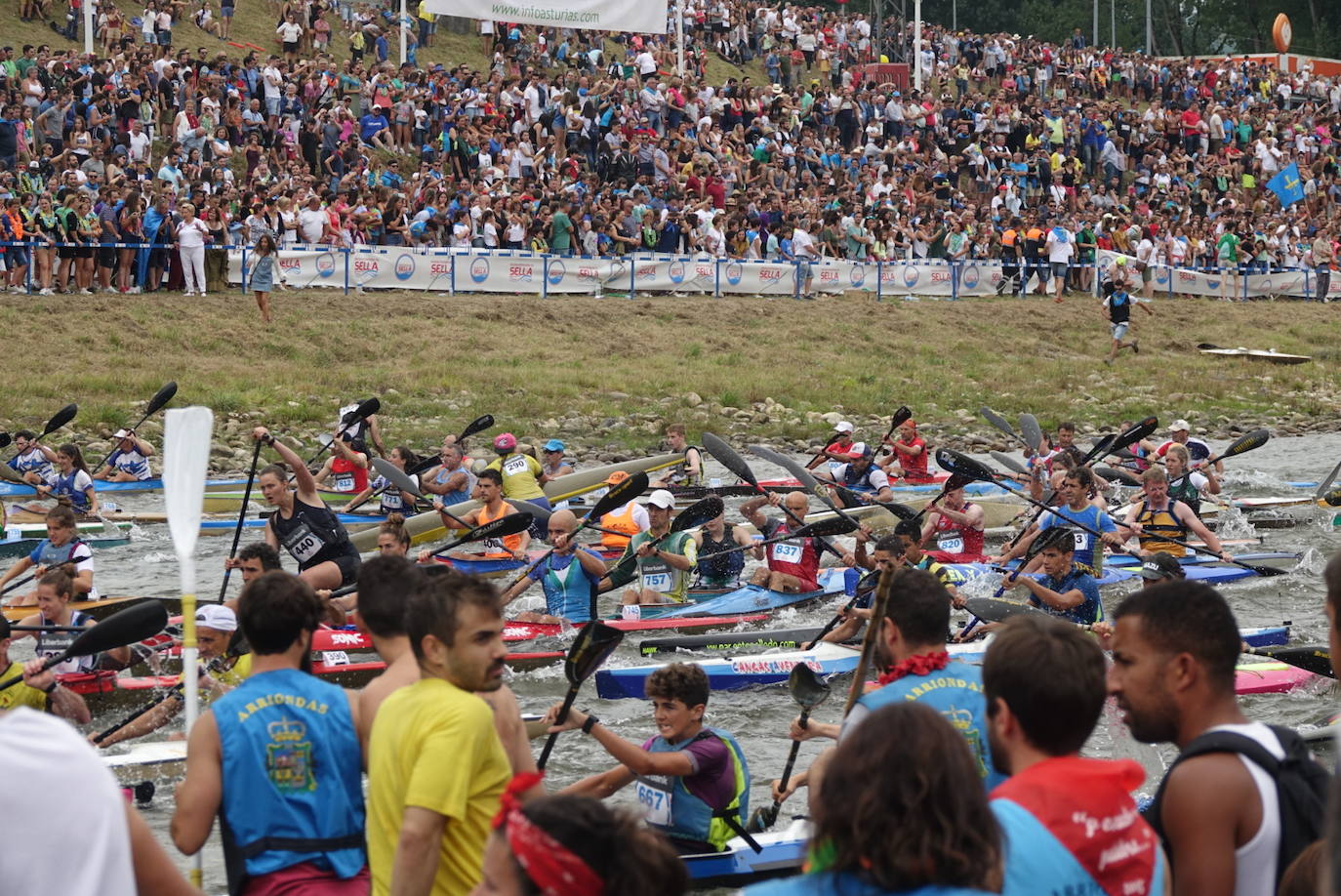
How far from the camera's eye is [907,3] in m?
52.5

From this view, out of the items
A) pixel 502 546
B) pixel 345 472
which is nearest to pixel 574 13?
pixel 345 472

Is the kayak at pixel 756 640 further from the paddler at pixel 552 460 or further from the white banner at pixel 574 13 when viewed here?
the white banner at pixel 574 13

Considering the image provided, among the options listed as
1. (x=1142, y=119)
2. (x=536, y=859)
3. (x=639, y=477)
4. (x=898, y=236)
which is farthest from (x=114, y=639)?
(x=1142, y=119)

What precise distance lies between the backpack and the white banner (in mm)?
24866

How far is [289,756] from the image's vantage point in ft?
12.6

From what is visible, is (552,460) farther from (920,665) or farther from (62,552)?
(920,665)

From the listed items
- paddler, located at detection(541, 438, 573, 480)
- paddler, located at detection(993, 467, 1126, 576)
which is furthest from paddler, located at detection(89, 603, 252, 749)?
paddler, located at detection(541, 438, 573, 480)

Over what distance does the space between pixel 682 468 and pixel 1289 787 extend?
40.7 feet

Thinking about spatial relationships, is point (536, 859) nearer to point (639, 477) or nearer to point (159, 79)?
point (639, 477)

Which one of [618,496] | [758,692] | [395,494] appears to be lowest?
[758,692]

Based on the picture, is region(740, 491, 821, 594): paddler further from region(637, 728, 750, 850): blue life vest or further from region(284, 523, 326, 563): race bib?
region(637, 728, 750, 850): blue life vest

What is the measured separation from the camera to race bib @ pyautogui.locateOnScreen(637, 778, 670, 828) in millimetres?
5930

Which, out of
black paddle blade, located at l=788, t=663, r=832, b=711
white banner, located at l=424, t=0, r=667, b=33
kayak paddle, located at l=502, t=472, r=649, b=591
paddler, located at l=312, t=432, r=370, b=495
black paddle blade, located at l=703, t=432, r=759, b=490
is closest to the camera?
black paddle blade, located at l=788, t=663, r=832, b=711

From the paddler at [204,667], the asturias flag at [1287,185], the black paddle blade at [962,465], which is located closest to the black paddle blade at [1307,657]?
the black paddle blade at [962,465]
